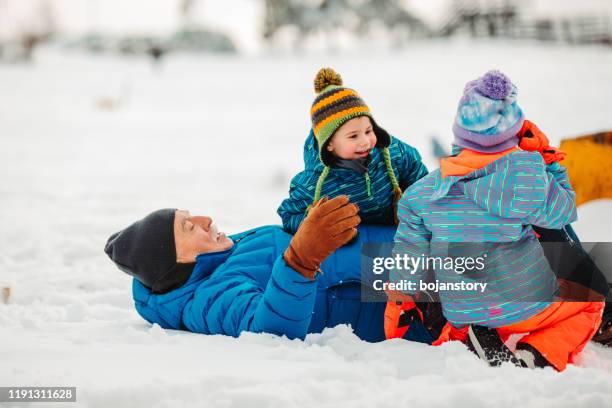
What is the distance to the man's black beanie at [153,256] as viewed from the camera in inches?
108

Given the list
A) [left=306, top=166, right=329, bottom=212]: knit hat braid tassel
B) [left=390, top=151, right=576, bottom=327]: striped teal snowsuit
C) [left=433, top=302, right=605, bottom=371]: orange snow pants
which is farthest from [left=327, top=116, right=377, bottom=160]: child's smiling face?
[left=433, top=302, right=605, bottom=371]: orange snow pants

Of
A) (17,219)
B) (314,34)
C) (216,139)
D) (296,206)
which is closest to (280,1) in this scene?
(314,34)

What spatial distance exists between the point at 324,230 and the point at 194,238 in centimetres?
94

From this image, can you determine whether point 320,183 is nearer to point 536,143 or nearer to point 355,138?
point 355,138

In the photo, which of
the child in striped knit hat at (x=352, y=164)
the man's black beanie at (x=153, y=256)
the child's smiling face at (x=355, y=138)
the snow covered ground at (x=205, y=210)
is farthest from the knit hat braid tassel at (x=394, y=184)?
the man's black beanie at (x=153, y=256)

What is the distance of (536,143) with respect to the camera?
216 cm

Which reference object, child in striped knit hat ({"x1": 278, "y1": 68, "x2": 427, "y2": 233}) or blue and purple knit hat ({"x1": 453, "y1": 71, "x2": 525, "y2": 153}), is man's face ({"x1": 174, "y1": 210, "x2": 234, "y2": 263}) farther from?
blue and purple knit hat ({"x1": 453, "y1": 71, "x2": 525, "y2": 153})

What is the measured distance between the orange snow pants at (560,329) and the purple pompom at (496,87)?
2.61ft

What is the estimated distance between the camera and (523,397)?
1796 mm

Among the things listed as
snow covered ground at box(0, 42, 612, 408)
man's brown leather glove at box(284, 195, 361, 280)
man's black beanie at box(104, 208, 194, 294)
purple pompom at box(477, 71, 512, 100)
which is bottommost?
snow covered ground at box(0, 42, 612, 408)

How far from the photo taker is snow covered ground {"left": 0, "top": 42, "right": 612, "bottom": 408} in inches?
74.7

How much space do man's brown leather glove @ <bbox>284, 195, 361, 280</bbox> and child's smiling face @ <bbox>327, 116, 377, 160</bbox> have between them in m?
0.91

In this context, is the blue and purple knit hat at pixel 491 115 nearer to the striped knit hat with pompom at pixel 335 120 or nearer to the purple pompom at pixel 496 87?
the purple pompom at pixel 496 87

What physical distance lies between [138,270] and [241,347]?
2.48 ft
